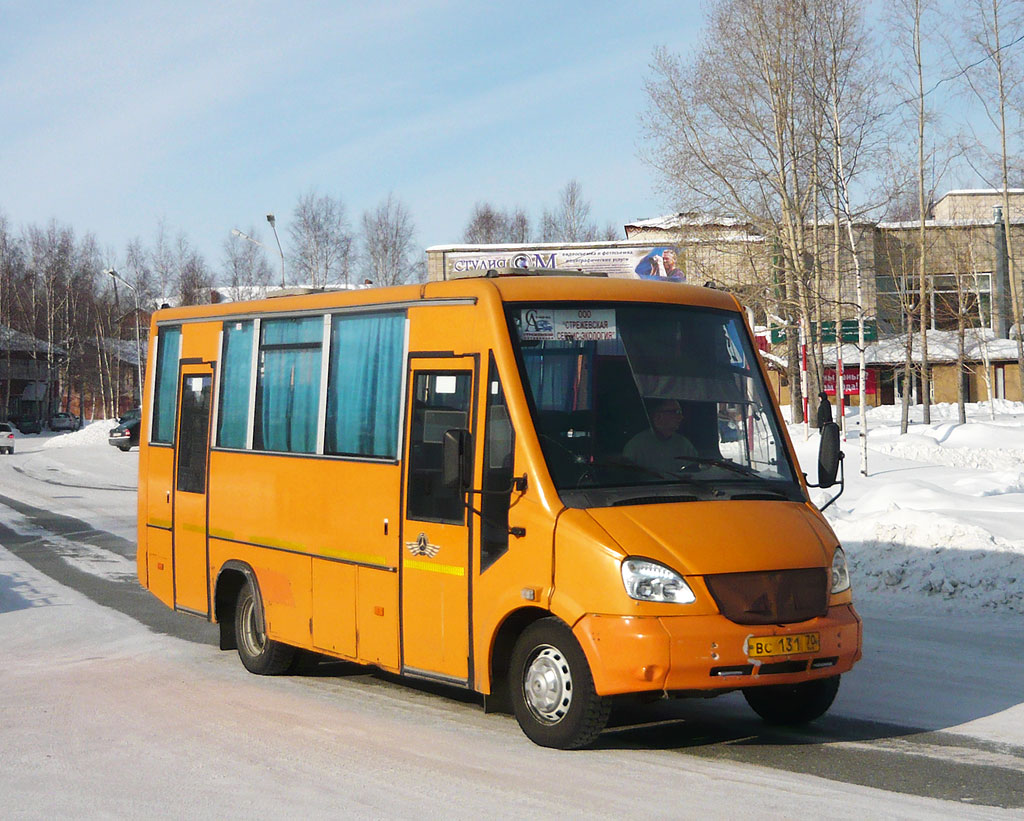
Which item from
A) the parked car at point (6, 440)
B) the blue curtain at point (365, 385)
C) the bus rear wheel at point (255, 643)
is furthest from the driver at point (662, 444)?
the parked car at point (6, 440)

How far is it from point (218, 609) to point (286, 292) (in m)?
2.66

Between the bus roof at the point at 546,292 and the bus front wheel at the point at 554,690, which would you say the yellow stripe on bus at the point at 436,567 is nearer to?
the bus front wheel at the point at 554,690

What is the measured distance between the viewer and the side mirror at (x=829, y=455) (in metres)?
7.52

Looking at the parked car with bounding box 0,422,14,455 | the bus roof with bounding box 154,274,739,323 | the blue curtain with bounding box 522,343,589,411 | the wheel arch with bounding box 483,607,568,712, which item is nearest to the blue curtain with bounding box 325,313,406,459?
the bus roof with bounding box 154,274,739,323

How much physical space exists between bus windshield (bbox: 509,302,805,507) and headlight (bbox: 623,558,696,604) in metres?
0.53

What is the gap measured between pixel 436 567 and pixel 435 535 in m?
0.19

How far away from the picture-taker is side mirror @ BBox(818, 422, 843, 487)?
752 cm

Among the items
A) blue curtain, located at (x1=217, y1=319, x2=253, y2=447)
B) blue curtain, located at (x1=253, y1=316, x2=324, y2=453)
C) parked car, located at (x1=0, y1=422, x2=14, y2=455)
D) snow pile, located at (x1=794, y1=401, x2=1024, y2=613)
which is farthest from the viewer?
parked car, located at (x1=0, y1=422, x2=14, y2=455)

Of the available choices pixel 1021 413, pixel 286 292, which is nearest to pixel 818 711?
pixel 286 292

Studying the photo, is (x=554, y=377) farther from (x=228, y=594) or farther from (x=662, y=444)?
(x=228, y=594)

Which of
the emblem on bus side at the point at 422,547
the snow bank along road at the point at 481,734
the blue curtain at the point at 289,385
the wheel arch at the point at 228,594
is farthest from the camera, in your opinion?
the wheel arch at the point at 228,594

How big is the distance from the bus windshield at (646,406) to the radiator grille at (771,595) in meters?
0.60

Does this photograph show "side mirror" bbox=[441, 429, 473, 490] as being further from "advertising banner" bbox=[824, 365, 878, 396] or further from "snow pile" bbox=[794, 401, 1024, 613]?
"advertising banner" bbox=[824, 365, 878, 396]

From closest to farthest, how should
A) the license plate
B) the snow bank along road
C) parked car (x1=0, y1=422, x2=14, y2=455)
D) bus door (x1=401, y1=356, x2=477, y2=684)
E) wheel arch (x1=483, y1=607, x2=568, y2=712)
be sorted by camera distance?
the snow bank along road < the license plate < wheel arch (x1=483, y1=607, x2=568, y2=712) < bus door (x1=401, y1=356, x2=477, y2=684) < parked car (x1=0, y1=422, x2=14, y2=455)
